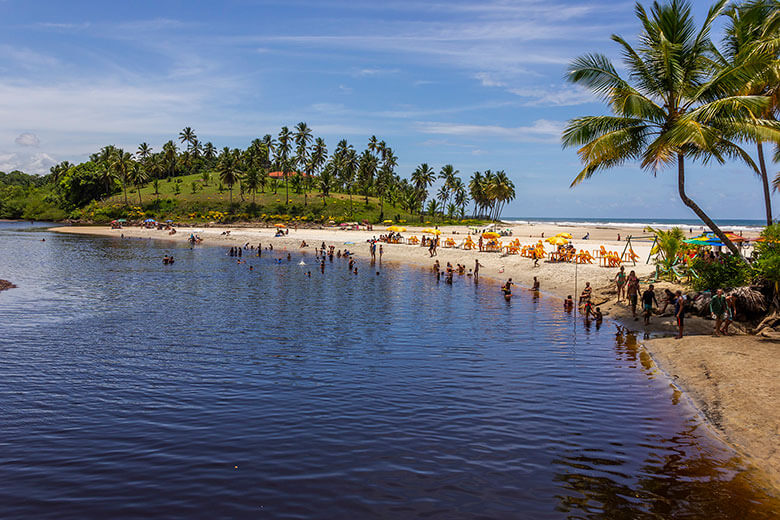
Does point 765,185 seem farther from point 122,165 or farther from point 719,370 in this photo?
point 122,165

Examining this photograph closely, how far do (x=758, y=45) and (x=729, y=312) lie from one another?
34.2 ft

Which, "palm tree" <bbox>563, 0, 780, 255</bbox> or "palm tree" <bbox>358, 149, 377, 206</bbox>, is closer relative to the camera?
"palm tree" <bbox>563, 0, 780, 255</bbox>

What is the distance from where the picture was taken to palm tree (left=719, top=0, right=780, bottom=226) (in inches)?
801

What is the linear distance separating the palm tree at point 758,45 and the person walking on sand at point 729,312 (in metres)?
4.29

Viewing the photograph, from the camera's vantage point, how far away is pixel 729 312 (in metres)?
19.8

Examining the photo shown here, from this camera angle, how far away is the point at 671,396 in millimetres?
14547

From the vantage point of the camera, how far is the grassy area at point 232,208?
394ft

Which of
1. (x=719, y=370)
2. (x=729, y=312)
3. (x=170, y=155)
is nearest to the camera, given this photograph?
(x=719, y=370)

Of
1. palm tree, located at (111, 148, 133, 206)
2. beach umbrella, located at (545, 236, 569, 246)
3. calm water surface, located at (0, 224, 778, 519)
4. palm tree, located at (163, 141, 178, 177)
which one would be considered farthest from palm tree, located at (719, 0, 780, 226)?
palm tree, located at (163, 141, 178, 177)

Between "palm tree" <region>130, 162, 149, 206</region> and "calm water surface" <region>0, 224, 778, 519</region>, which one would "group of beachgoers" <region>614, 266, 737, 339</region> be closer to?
"calm water surface" <region>0, 224, 778, 519</region>

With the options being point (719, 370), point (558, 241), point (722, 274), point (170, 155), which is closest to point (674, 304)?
point (722, 274)

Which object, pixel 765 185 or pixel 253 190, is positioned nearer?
pixel 765 185

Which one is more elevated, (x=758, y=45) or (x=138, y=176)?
(x=138, y=176)

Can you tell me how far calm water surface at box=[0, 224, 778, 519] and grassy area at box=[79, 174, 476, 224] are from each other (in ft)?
309
